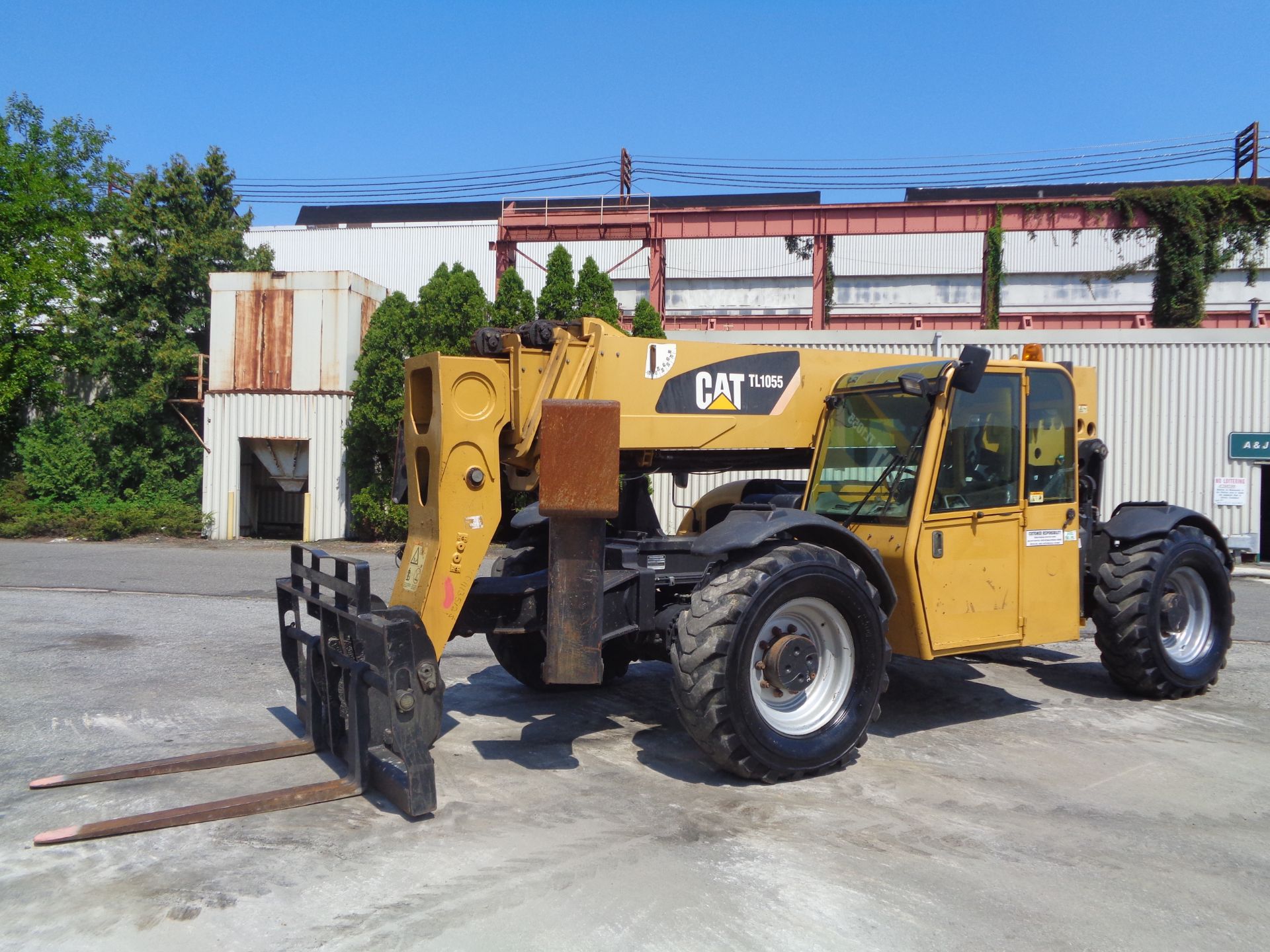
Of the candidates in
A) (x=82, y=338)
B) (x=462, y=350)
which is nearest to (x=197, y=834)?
(x=462, y=350)

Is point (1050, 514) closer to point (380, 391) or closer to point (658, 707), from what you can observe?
point (658, 707)

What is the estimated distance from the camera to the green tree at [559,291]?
2022cm

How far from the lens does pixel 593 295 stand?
20359mm

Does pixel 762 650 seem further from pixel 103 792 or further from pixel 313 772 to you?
pixel 103 792

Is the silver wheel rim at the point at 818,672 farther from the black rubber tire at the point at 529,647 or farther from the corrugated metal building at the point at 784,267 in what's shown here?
the corrugated metal building at the point at 784,267

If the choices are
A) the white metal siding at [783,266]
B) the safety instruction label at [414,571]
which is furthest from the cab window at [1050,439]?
the white metal siding at [783,266]

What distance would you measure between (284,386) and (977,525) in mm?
18609

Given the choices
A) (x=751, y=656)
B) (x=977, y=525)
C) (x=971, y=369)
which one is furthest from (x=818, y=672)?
(x=971, y=369)

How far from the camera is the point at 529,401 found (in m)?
5.93

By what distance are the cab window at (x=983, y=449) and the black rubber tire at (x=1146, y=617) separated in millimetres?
1482

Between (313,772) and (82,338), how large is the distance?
23.4 meters

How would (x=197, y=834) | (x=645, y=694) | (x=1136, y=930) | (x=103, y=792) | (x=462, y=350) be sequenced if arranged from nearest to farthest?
(x=1136, y=930) → (x=197, y=834) → (x=103, y=792) → (x=645, y=694) → (x=462, y=350)

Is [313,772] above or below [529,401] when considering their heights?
below

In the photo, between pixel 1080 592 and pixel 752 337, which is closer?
pixel 1080 592
